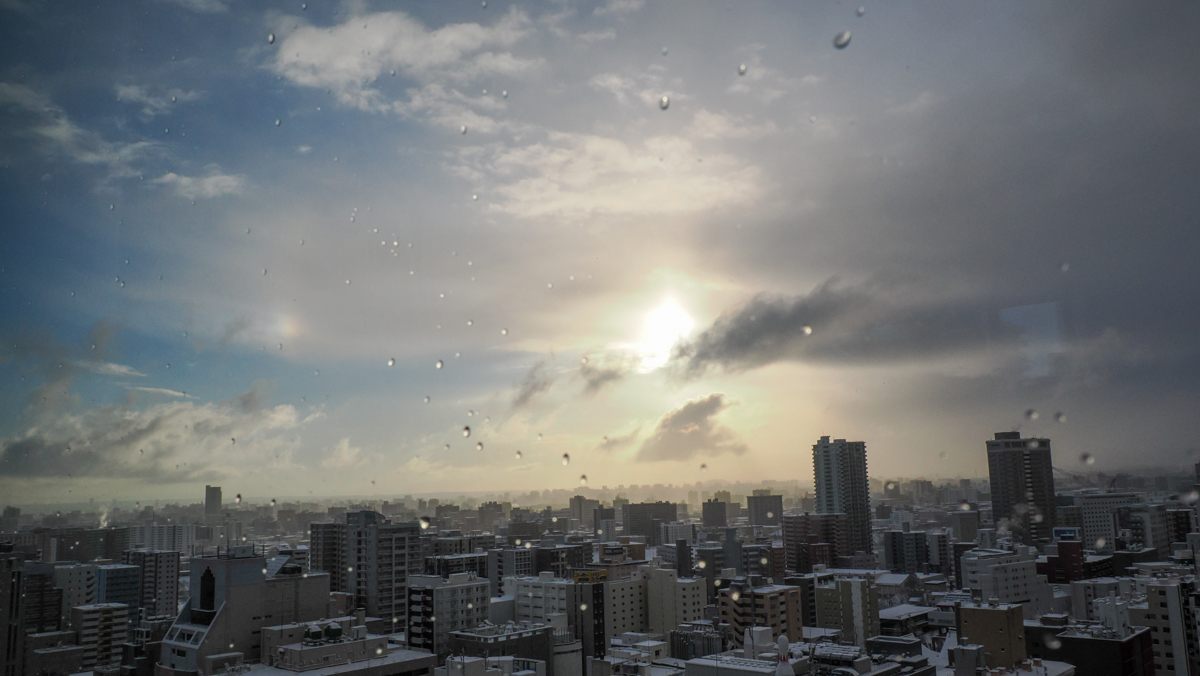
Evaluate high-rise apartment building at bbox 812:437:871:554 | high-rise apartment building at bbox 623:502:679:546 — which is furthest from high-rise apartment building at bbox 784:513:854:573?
high-rise apartment building at bbox 623:502:679:546

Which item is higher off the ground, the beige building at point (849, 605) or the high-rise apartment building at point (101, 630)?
the high-rise apartment building at point (101, 630)

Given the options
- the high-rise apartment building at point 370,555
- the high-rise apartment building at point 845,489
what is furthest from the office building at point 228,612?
the high-rise apartment building at point 845,489

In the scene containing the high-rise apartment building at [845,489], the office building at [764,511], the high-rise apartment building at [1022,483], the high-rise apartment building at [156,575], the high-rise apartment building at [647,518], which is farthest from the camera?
the high-rise apartment building at [647,518]

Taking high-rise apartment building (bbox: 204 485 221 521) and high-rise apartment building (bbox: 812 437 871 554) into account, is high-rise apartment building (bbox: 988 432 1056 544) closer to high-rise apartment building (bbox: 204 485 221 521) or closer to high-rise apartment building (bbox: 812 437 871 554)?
high-rise apartment building (bbox: 812 437 871 554)

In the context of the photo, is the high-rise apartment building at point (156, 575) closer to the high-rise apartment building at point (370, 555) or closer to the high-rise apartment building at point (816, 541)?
the high-rise apartment building at point (370, 555)

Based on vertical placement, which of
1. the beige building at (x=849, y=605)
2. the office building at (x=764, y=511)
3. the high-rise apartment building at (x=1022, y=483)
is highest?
the high-rise apartment building at (x=1022, y=483)

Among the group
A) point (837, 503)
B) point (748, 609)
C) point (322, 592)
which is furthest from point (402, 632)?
point (837, 503)

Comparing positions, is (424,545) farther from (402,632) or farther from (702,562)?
(702,562)
